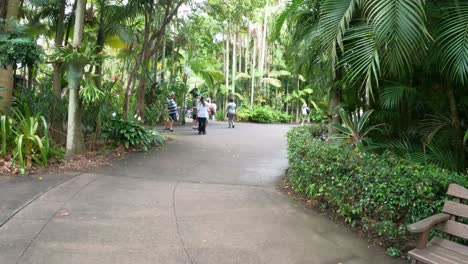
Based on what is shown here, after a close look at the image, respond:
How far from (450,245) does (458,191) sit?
51 centimetres

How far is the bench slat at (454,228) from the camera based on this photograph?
358cm

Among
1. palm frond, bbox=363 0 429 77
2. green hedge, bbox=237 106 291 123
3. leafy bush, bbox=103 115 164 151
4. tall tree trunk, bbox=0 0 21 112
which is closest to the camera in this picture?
palm frond, bbox=363 0 429 77

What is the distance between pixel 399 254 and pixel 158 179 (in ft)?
14.4

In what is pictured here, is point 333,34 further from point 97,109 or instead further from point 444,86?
point 97,109

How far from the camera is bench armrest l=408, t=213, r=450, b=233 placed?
11.3 feet

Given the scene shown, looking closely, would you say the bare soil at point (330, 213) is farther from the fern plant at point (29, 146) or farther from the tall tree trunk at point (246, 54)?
the tall tree trunk at point (246, 54)

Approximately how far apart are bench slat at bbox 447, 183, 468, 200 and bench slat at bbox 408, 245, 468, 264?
0.52 metres

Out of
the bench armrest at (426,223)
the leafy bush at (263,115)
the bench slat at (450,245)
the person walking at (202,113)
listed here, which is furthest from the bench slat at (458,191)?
the leafy bush at (263,115)

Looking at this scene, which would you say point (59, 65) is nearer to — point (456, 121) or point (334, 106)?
point (334, 106)

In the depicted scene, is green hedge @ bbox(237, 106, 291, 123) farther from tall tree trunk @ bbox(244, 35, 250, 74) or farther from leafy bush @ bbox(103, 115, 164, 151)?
leafy bush @ bbox(103, 115, 164, 151)

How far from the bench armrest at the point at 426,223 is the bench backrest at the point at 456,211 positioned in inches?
2.3

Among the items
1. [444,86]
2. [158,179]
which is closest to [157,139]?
[158,179]

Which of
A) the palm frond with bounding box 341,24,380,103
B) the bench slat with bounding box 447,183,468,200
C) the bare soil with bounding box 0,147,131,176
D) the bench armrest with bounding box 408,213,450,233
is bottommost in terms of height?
the bare soil with bounding box 0,147,131,176

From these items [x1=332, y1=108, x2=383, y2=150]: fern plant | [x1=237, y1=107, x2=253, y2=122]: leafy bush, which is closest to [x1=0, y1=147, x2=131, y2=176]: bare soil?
[x1=332, y1=108, x2=383, y2=150]: fern plant
